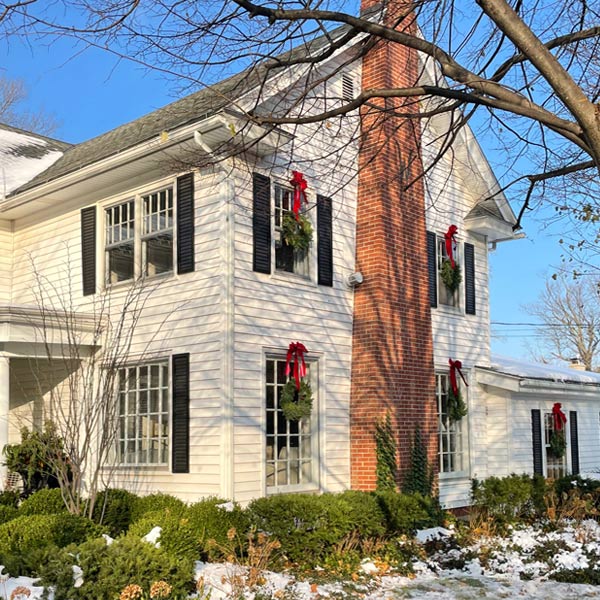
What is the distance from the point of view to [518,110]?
5.39 m

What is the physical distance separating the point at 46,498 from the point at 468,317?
830cm

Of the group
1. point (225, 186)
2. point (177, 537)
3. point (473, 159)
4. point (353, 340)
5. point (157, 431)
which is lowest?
point (177, 537)

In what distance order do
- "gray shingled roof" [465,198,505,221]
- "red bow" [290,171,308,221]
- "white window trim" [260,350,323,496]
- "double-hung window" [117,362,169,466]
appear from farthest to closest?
"gray shingled roof" [465,198,505,221] < "red bow" [290,171,308,221] < "double-hung window" [117,362,169,466] < "white window trim" [260,350,323,496]

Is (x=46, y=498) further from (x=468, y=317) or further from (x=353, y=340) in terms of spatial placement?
(x=468, y=317)

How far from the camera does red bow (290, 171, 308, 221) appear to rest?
1079 centimetres

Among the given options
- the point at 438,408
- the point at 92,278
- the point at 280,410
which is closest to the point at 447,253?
the point at 438,408

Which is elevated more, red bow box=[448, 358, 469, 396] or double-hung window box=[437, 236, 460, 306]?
double-hung window box=[437, 236, 460, 306]

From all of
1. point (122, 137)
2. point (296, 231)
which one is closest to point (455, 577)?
point (296, 231)

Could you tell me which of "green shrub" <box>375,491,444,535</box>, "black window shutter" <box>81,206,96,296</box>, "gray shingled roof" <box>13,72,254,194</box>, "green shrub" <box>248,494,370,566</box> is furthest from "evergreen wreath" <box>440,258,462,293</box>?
"black window shutter" <box>81,206,96,296</box>

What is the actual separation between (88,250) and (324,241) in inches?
146

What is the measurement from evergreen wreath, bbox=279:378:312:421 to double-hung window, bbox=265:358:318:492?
0.12 metres

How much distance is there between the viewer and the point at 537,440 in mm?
15211

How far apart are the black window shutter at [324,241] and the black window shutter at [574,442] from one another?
25.6ft

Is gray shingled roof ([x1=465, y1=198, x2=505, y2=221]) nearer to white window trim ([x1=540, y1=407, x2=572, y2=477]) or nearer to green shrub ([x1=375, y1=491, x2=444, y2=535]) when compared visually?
white window trim ([x1=540, y1=407, x2=572, y2=477])
